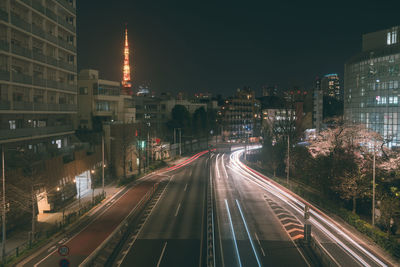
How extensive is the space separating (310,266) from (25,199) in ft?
62.1

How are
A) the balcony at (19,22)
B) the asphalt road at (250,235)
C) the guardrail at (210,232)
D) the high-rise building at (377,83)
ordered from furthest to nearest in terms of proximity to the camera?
the high-rise building at (377,83) < the balcony at (19,22) < the asphalt road at (250,235) < the guardrail at (210,232)

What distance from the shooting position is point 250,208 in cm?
2819

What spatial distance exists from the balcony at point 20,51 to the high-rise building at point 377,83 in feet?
180

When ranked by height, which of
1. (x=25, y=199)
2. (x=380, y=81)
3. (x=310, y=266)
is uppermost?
(x=380, y=81)

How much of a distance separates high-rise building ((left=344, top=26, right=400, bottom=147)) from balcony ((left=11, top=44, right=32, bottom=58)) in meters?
54.8

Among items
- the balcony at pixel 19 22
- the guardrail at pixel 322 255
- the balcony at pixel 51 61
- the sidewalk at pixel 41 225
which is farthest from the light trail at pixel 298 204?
the balcony at pixel 19 22

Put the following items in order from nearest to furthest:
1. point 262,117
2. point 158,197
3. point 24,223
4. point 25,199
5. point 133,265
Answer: point 133,265 → point 25,199 → point 24,223 → point 158,197 → point 262,117

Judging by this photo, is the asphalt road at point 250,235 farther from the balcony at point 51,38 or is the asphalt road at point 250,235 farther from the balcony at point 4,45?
the balcony at point 51,38

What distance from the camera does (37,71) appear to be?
34344 millimetres

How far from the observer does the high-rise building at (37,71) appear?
28.4 m

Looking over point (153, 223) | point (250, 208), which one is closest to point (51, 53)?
point (153, 223)

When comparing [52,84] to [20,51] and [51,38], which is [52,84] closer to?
[51,38]

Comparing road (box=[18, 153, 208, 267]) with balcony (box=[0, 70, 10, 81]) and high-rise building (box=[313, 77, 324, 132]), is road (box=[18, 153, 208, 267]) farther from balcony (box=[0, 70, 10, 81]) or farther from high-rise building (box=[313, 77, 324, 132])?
high-rise building (box=[313, 77, 324, 132])

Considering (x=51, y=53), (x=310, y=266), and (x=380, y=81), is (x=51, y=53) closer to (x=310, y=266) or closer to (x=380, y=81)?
(x=310, y=266)
